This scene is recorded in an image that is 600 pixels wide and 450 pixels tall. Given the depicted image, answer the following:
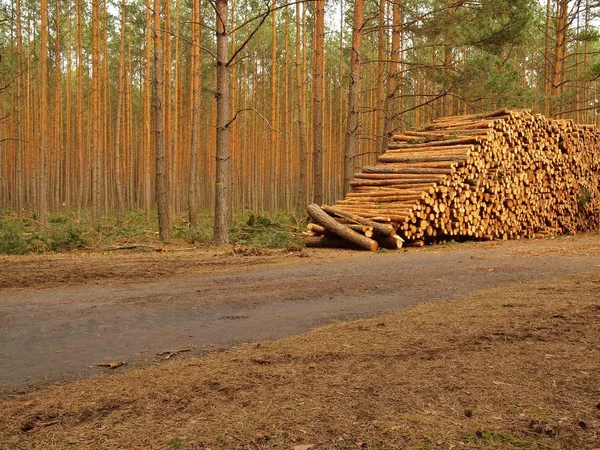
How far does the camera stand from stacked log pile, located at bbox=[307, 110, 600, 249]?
1252 cm

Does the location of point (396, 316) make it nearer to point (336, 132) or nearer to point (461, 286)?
point (461, 286)

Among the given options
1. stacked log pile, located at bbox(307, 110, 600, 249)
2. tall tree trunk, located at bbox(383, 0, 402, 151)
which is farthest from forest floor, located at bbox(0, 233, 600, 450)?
tall tree trunk, located at bbox(383, 0, 402, 151)

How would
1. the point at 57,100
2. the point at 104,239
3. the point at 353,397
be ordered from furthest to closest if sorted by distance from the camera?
1. the point at 57,100
2. the point at 104,239
3. the point at 353,397

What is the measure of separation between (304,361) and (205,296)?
279cm

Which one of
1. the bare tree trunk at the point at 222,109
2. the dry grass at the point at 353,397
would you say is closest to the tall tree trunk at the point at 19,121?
the bare tree trunk at the point at 222,109

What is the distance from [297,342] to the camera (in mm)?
4605

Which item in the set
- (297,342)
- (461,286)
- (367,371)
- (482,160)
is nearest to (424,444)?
(367,371)

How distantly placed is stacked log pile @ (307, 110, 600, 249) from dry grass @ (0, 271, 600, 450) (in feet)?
24.7

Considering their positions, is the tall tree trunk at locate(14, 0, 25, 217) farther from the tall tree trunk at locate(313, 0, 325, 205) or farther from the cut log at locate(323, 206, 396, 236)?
the cut log at locate(323, 206, 396, 236)

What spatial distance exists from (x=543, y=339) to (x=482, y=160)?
969cm

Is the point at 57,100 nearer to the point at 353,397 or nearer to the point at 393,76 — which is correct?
the point at 393,76

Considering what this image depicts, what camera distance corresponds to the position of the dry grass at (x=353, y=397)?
9.30ft

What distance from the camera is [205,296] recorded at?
21.7ft

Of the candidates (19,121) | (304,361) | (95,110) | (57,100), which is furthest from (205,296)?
(19,121)
